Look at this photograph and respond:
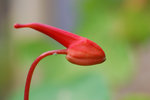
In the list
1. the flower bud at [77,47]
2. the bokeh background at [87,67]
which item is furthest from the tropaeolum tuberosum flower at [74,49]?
the bokeh background at [87,67]

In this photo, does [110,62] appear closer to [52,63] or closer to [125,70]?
[125,70]

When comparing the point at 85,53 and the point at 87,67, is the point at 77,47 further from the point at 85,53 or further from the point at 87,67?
the point at 87,67

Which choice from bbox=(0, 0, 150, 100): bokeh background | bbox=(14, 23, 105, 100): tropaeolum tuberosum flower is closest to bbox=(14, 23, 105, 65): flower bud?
bbox=(14, 23, 105, 100): tropaeolum tuberosum flower

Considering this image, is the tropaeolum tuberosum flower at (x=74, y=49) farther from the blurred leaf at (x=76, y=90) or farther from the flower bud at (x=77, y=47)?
the blurred leaf at (x=76, y=90)

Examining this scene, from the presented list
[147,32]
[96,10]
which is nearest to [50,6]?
[96,10]

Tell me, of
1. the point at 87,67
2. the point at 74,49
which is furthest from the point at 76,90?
the point at 74,49
